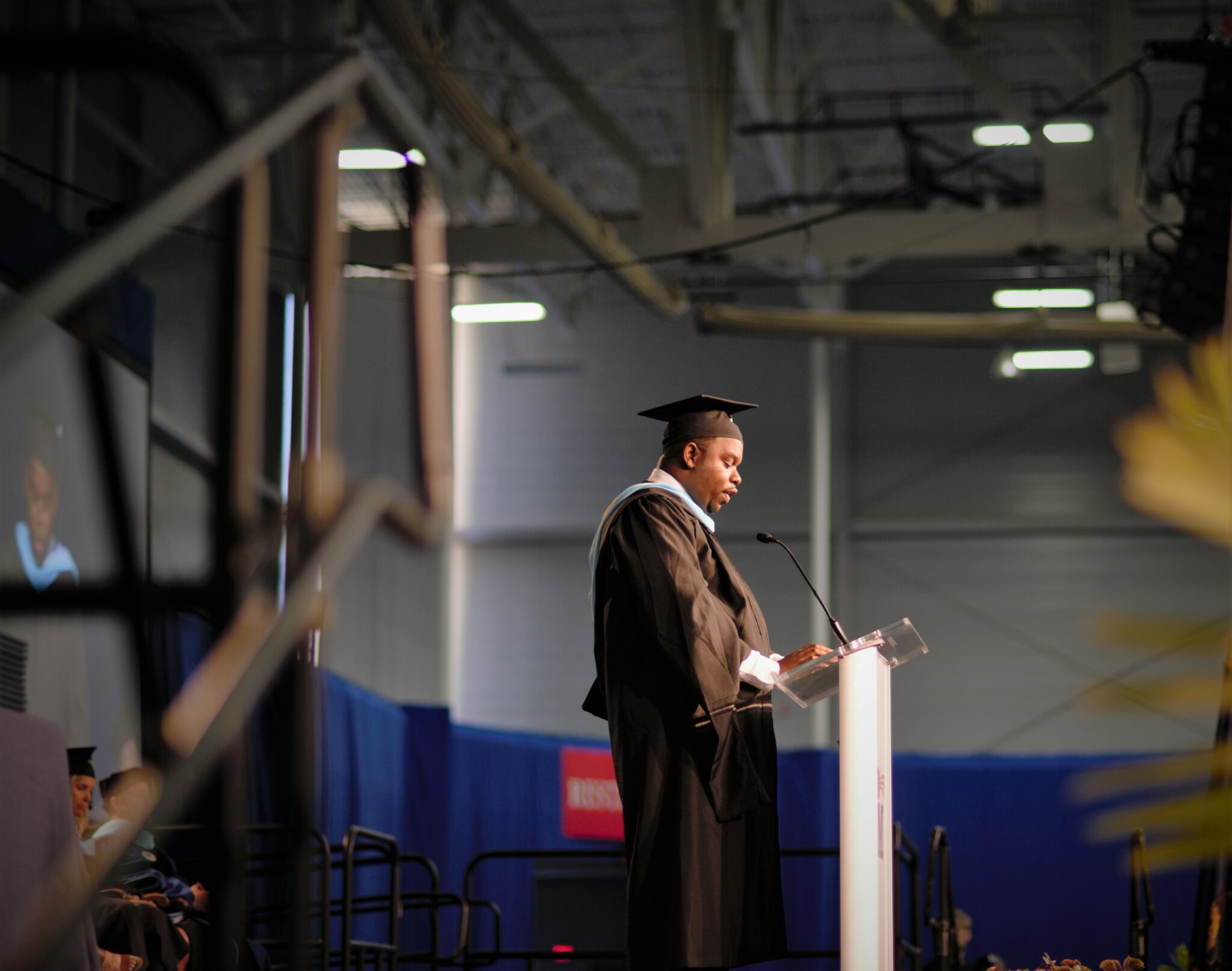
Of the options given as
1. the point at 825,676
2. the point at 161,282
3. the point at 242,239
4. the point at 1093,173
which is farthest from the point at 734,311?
the point at 242,239

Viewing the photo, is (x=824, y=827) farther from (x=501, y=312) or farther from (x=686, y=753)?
(x=686, y=753)

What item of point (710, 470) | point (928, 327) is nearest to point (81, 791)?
point (710, 470)

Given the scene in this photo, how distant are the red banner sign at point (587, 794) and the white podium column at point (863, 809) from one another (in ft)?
24.0

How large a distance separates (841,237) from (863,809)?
8773 millimetres

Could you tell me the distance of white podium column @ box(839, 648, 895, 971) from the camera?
106 inches

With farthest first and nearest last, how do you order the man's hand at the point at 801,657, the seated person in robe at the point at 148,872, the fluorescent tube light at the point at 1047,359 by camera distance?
the fluorescent tube light at the point at 1047,359 < the seated person in robe at the point at 148,872 < the man's hand at the point at 801,657

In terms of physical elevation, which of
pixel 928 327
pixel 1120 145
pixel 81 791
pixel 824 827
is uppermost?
pixel 1120 145

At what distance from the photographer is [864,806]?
2721 millimetres

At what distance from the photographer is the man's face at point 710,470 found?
135 inches

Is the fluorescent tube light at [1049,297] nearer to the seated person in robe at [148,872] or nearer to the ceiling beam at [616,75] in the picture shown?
the ceiling beam at [616,75]

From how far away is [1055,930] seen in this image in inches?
371

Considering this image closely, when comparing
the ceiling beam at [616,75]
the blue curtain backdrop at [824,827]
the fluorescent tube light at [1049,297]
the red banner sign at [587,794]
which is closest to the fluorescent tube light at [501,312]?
the ceiling beam at [616,75]

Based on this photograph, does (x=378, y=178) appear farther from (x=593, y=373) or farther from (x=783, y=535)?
(x=783, y=535)

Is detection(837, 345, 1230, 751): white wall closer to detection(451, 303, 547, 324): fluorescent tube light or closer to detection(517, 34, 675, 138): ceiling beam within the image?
detection(451, 303, 547, 324): fluorescent tube light
